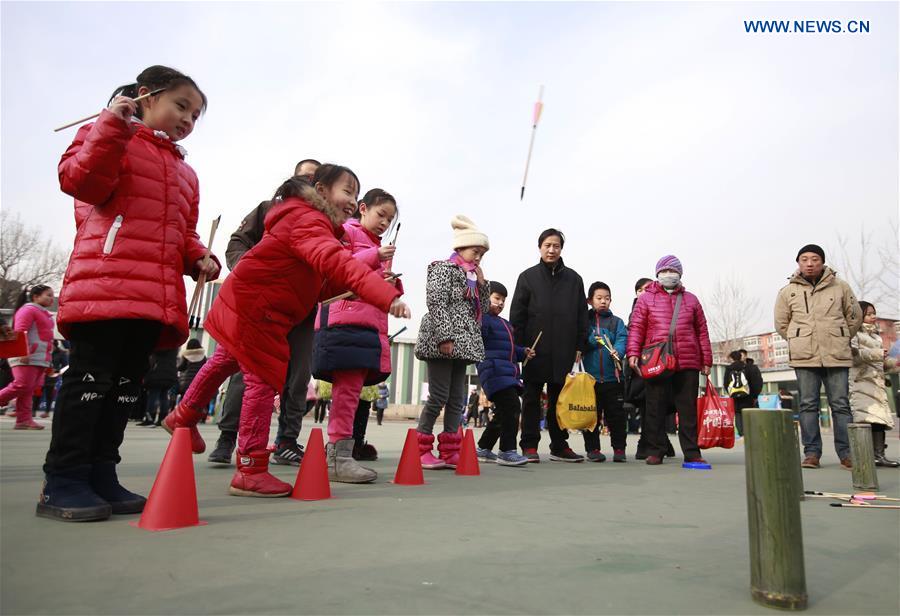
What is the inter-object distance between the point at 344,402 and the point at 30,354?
19.6 feet

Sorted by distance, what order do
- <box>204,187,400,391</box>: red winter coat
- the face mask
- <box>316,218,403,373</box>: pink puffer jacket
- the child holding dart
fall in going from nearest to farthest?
<box>204,187,400,391</box>: red winter coat, <box>316,218,403,373</box>: pink puffer jacket, the face mask, the child holding dart

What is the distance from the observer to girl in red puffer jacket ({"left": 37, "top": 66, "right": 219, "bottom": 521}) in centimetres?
234

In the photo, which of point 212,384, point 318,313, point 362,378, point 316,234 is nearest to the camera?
point 316,234

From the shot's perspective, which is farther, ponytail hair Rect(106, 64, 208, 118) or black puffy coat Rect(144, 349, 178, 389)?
→ black puffy coat Rect(144, 349, 178, 389)

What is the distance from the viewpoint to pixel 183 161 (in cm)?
286

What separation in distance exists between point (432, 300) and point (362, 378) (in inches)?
42.4

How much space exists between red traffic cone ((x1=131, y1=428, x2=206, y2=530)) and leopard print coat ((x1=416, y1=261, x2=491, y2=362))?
2.51 metres

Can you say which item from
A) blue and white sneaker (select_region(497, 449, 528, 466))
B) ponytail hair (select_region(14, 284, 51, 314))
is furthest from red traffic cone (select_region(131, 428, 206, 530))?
ponytail hair (select_region(14, 284, 51, 314))

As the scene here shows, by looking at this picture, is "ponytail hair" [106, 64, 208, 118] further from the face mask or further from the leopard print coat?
the face mask

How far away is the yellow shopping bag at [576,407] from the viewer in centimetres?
584

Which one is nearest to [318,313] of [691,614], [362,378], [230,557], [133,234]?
[362,378]

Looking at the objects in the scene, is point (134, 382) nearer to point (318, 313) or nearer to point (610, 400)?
point (318, 313)

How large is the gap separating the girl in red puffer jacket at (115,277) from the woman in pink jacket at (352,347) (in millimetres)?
1172

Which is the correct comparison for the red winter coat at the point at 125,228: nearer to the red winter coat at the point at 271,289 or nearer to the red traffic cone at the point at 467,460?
the red winter coat at the point at 271,289
